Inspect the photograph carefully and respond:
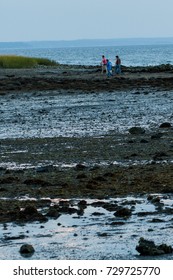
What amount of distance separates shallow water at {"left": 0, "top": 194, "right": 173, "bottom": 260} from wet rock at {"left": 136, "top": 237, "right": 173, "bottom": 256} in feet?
0.26

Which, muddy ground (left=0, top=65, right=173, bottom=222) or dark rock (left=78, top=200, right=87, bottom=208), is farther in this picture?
muddy ground (left=0, top=65, right=173, bottom=222)

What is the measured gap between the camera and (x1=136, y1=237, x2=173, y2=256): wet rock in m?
10.2

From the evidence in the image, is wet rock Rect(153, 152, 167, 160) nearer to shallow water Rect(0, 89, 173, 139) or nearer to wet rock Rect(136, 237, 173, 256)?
shallow water Rect(0, 89, 173, 139)

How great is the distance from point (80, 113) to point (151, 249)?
1987cm

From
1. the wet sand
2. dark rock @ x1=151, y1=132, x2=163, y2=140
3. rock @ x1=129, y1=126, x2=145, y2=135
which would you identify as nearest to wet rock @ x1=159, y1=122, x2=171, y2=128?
the wet sand

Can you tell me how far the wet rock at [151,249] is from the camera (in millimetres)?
10188

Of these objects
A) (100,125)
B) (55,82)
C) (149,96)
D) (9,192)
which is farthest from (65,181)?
(55,82)

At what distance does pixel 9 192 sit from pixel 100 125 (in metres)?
11.4

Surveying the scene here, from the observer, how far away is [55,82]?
151 ft

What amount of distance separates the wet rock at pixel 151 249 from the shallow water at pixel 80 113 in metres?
12.2

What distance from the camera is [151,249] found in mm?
10227

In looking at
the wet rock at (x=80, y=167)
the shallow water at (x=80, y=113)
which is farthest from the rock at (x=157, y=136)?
the wet rock at (x=80, y=167)

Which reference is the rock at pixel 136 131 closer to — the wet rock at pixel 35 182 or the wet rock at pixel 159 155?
the wet rock at pixel 159 155

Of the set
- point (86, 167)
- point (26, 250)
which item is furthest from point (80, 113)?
point (26, 250)
